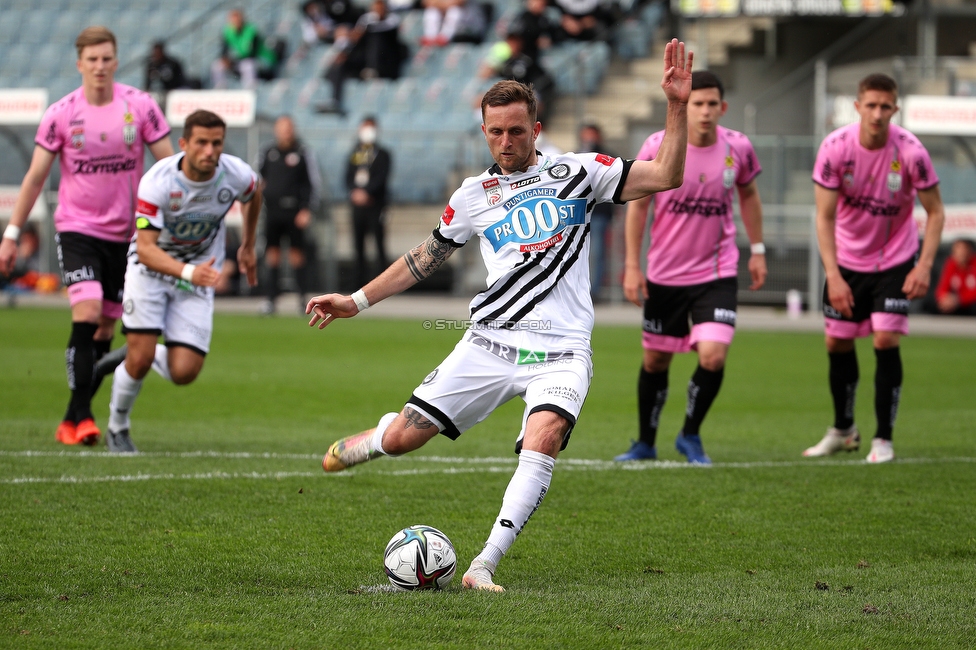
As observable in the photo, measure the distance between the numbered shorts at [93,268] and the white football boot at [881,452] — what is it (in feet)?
16.5

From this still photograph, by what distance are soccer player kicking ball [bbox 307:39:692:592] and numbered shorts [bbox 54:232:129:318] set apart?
144 inches

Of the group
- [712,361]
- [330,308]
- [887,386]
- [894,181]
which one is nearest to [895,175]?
[894,181]

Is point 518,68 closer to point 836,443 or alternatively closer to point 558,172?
point 836,443

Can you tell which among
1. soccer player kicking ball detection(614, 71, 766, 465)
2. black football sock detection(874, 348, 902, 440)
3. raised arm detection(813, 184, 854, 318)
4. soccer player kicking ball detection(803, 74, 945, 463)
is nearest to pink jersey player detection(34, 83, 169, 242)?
soccer player kicking ball detection(614, 71, 766, 465)

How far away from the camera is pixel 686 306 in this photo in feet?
26.0

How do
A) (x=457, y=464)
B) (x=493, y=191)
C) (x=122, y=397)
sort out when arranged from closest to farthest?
1. (x=493, y=191)
2. (x=457, y=464)
3. (x=122, y=397)

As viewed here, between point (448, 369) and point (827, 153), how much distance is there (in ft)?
12.9

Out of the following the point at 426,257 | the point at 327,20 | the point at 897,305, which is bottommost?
the point at 897,305

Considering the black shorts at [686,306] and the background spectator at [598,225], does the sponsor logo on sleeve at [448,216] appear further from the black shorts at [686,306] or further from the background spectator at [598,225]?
the background spectator at [598,225]

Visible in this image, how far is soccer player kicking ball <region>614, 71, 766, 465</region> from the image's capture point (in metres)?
7.78

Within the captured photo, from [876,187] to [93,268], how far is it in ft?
16.5

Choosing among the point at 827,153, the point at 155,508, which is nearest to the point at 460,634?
the point at 155,508

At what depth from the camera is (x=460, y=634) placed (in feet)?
13.3

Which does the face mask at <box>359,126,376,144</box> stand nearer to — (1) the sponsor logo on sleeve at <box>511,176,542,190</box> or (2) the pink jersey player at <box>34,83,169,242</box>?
(2) the pink jersey player at <box>34,83,169,242</box>
